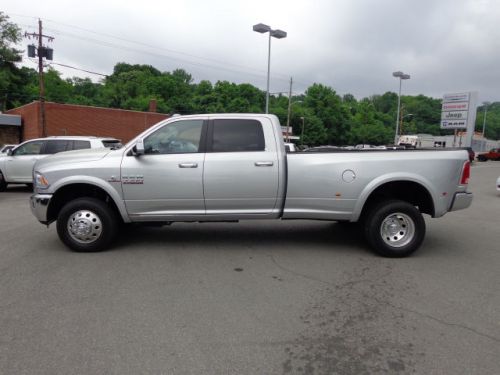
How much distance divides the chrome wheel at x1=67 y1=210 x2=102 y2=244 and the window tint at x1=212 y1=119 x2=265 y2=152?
193 centimetres

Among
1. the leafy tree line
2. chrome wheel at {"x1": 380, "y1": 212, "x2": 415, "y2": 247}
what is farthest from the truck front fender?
the leafy tree line

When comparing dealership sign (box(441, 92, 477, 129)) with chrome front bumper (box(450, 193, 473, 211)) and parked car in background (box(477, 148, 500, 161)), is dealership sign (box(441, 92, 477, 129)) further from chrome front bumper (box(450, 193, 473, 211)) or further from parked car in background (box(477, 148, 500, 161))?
chrome front bumper (box(450, 193, 473, 211))

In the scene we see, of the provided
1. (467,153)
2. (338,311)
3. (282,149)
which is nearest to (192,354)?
(338,311)

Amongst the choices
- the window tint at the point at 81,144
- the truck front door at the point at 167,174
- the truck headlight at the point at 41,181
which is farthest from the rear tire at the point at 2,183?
the truck front door at the point at 167,174

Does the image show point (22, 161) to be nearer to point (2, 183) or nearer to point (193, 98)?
point (2, 183)

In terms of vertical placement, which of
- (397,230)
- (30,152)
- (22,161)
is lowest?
(397,230)

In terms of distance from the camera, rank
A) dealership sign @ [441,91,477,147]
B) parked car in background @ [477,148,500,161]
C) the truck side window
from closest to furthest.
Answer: the truck side window
dealership sign @ [441,91,477,147]
parked car in background @ [477,148,500,161]

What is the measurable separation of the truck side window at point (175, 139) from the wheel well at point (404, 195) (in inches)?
104

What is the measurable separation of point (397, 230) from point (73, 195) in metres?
4.71

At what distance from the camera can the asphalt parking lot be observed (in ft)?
10.1

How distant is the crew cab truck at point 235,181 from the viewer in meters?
5.64

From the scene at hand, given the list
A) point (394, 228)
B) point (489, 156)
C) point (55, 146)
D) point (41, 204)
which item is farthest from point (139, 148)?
point (489, 156)

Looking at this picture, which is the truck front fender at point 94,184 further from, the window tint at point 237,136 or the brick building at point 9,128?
the brick building at point 9,128

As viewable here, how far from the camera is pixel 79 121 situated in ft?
111
